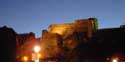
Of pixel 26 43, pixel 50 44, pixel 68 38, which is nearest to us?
pixel 26 43

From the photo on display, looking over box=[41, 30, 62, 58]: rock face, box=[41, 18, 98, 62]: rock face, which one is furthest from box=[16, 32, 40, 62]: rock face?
box=[41, 18, 98, 62]: rock face

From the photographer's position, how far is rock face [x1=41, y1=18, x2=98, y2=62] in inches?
2670

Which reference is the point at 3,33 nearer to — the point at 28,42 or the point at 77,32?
the point at 28,42

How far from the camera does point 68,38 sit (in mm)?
73000

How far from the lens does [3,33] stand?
52.3 meters

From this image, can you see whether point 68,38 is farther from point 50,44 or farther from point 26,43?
point 26,43

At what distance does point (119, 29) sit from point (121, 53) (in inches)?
307

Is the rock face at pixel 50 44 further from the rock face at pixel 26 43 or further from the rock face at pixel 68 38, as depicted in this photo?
the rock face at pixel 26 43

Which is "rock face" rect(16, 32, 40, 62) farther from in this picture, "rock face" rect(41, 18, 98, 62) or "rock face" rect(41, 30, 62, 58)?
"rock face" rect(41, 18, 98, 62)

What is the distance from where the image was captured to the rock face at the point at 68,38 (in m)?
67.8

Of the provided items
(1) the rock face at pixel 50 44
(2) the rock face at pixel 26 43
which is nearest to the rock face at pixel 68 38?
(1) the rock face at pixel 50 44

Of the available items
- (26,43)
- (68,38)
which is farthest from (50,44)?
(26,43)

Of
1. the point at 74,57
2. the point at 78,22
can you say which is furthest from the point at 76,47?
the point at 78,22

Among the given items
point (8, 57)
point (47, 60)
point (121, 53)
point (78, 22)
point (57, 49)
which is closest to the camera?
point (8, 57)
